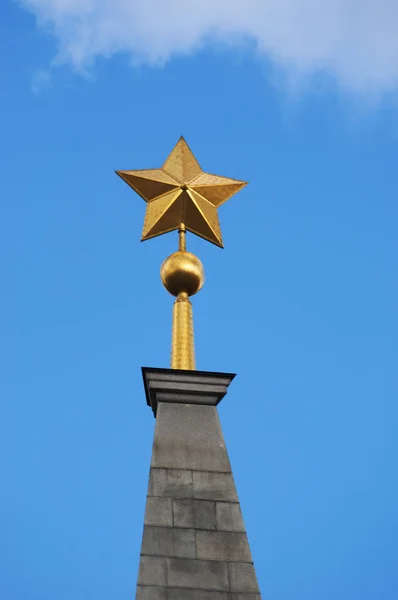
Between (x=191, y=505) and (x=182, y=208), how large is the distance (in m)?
6.05

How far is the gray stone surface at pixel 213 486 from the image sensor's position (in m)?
12.0

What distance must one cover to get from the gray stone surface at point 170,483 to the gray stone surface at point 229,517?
1.54 ft

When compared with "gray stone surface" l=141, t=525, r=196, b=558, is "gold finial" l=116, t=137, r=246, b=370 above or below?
above

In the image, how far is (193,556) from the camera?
11.2 metres

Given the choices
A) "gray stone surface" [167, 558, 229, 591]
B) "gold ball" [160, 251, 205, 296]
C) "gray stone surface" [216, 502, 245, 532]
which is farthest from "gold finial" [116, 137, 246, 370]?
"gray stone surface" [167, 558, 229, 591]

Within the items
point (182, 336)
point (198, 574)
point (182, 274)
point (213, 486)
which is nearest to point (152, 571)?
point (198, 574)

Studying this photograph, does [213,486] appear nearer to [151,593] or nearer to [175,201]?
[151,593]

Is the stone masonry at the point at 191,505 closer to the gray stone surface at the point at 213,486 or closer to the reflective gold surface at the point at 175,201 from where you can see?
the gray stone surface at the point at 213,486

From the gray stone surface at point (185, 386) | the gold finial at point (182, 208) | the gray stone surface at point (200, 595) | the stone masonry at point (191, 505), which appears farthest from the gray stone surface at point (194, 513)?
the gold finial at point (182, 208)

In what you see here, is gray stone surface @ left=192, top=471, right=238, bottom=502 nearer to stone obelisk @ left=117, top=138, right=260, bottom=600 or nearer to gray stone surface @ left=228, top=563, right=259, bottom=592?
stone obelisk @ left=117, top=138, right=260, bottom=600

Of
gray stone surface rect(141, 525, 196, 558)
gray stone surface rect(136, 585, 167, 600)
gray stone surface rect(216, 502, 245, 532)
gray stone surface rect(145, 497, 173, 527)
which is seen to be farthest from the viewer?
gray stone surface rect(216, 502, 245, 532)

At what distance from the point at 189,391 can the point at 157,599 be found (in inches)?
138

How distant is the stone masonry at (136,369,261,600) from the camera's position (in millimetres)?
10969

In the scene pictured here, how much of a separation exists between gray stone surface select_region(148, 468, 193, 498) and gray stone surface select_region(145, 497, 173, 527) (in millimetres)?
117
